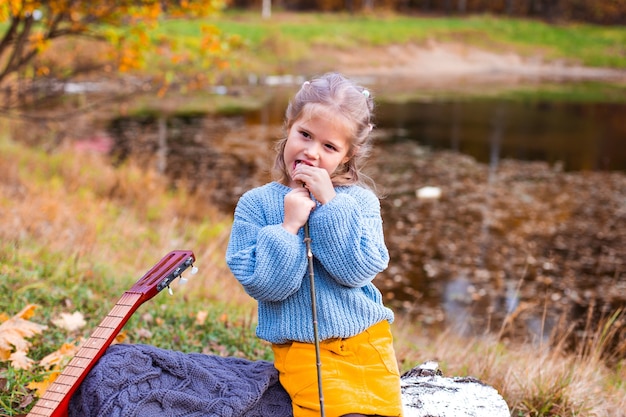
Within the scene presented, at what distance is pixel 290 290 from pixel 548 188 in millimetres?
10899

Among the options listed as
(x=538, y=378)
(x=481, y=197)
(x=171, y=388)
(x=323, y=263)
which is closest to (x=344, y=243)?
(x=323, y=263)

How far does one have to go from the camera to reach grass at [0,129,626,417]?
3.98m

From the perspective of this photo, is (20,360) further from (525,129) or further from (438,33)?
(438,33)

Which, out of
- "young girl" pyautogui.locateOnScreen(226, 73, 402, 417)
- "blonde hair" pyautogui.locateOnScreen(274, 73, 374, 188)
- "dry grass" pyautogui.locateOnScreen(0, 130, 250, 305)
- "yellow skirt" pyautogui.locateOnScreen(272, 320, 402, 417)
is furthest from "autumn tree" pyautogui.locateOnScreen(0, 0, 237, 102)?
"yellow skirt" pyautogui.locateOnScreen(272, 320, 402, 417)

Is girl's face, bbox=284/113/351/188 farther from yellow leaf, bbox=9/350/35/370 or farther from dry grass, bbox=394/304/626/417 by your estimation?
dry grass, bbox=394/304/626/417

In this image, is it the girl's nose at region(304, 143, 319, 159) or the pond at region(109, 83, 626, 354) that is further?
the pond at region(109, 83, 626, 354)

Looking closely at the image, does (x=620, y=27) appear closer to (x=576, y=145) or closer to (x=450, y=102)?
(x=450, y=102)

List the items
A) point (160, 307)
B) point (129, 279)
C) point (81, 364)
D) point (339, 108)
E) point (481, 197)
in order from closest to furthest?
1. point (81, 364)
2. point (339, 108)
3. point (160, 307)
4. point (129, 279)
5. point (481, 197)

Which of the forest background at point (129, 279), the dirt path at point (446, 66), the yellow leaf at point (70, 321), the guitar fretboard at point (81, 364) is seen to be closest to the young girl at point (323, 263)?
the guitar fretboard at point (81, 364)

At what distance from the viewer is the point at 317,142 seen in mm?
2850

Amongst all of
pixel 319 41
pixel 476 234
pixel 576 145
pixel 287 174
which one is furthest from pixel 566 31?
pixel 287 174

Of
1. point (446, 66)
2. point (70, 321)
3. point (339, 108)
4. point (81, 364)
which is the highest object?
point (339, 108)

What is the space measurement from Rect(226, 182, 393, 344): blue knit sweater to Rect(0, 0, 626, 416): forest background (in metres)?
1.40

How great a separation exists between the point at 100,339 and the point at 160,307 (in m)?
2.34
